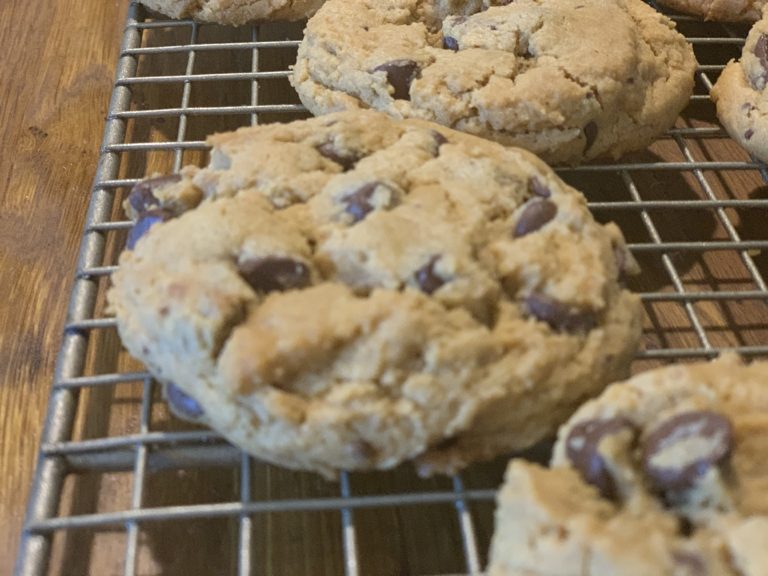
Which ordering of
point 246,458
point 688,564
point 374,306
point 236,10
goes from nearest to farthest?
1. point 688,564
2. point 374,306
3. point 246,458
4. point 236,10

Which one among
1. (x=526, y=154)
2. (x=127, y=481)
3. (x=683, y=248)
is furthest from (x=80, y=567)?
(x=683, y=248)

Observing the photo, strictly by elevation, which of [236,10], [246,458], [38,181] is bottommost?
[38,181]

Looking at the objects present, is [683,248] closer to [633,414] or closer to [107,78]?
[633,414]

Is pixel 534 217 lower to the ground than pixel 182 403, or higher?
higher

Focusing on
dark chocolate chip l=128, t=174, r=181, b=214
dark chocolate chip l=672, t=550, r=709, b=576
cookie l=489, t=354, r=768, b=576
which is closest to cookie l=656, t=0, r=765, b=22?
cookie l=489, t=354, r=768, b=576

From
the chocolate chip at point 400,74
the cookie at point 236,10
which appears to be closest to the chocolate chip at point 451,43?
the chocolate chip at point 400,74

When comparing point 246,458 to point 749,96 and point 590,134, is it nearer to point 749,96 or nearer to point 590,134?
point 590,134

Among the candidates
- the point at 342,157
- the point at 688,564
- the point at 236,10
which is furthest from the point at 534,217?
the point at 236,10

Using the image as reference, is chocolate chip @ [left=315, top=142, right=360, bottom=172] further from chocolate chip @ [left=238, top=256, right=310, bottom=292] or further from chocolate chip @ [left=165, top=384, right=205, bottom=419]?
chocolate chip @ [left=165, top=384, right=205, bottom=419]
